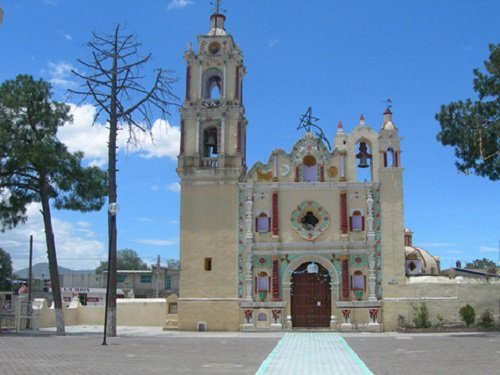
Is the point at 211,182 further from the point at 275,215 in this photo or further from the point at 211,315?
the point at 211,315

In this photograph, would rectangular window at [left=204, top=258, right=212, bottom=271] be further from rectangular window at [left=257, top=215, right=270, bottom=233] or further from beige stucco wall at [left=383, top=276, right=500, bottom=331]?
beige stucco wall at [left=383, top=276, right=500, bottom=331]

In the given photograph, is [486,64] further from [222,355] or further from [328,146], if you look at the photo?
[222,355]

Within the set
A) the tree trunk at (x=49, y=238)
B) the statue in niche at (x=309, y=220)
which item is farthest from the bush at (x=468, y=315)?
the tree trunk at (x=49, y=238)

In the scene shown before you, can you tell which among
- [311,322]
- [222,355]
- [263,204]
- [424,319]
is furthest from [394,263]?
[222,355]

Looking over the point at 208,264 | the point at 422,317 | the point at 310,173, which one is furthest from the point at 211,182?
the point at 422,317

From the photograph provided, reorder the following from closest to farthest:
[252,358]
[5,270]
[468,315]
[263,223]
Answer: [252,358] → [468,315] → [263,223] → [5,270]

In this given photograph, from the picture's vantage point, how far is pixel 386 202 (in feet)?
113

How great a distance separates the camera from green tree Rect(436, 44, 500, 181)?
26859 mm

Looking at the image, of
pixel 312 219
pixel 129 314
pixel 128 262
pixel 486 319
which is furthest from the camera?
pixel 128 262

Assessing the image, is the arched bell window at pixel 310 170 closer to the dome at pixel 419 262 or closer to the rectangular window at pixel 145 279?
the dome at pixel 419 262

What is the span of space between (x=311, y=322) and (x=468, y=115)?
13.4 meters

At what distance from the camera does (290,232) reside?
1366 inches

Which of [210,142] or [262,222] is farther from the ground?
[210,142]

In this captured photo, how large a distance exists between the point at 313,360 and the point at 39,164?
16.9m
